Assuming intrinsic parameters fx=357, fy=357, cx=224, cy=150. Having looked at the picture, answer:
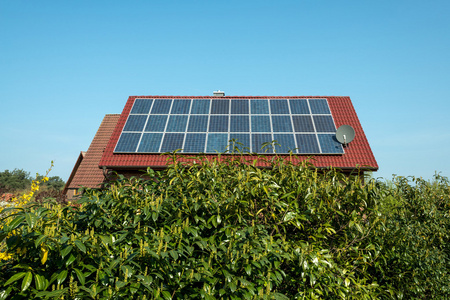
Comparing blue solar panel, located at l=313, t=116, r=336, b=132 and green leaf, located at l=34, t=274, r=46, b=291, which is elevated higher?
blue solar panel, located at l=313, t=116, r=336, b=132

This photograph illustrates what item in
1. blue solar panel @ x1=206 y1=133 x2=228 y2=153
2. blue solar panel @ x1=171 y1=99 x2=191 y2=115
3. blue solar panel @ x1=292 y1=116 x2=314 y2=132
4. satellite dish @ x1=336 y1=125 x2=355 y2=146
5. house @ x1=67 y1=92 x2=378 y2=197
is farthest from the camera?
blue solar panel @ x1=171 y1=99 x2=191 y2=115

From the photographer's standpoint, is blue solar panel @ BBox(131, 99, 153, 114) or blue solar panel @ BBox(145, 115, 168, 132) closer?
blue solar panel @ BBox(145, 115, 168, 132)

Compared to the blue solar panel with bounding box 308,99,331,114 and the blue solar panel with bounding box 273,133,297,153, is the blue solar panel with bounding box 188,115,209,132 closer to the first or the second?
the blue solar panel with bounding box 273,133,297,153

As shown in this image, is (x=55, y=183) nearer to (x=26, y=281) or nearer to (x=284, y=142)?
(x=284, y=142)

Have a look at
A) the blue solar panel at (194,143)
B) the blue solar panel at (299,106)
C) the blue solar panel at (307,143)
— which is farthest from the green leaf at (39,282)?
the blue solar panel at (299,106)

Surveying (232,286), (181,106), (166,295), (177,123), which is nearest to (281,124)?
(177,123)

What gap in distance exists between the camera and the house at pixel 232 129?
14.3 m

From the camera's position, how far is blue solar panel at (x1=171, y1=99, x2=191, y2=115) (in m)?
17.0

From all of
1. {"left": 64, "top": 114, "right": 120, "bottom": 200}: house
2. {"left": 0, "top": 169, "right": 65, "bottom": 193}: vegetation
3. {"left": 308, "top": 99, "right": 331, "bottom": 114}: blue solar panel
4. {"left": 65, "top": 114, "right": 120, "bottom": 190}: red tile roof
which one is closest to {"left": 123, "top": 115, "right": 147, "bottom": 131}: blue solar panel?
{"left": 64, "top": 114, "right": 120, "bottom": 200}: house

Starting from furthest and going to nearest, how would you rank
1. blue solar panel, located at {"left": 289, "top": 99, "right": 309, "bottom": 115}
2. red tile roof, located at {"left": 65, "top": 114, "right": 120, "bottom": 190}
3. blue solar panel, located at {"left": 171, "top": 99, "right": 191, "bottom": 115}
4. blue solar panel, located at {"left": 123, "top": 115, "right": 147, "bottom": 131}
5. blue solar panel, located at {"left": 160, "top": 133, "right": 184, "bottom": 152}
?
1. red tile roof, located at {"left": 65, "top": 114, "right": 120, "bottom": 190}
2. blue solar panel, located at {"left": 171, "top": 99, "right": 191, "bottom": 115}
3. blue solar panel, located at {"left": 289, "top": 99, "right": 309, "bottom": 115}
4. blue solar panel, located at {"left": 123, "top": 115, "right": 147, "bottom": 131}
5. blue solar panel, located at {"left": 160, "top": 133, "right": 184, "bottom": 152}

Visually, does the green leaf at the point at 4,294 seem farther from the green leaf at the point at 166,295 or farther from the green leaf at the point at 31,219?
the green leaf at the point at 166,295

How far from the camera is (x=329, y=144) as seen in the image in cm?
1487

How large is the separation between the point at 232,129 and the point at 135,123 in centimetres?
448

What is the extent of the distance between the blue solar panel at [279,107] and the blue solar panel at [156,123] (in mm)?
5070
